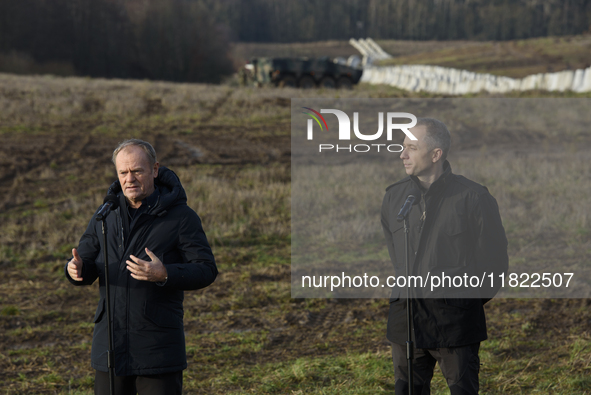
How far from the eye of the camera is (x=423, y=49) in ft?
322

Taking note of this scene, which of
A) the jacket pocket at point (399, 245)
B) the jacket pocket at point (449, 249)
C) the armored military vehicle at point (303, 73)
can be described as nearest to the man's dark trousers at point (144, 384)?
the jacket pocket at point (399, 245)

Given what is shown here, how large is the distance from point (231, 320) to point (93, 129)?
14.1 metres

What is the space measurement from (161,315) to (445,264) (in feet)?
4.29

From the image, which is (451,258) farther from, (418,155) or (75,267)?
(75,267)

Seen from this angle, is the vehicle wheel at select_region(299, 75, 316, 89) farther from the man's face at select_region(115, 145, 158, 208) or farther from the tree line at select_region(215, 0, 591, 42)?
the tree line at select_region(215, 0, 591, 42)

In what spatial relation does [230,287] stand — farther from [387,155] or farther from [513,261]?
[387,155]

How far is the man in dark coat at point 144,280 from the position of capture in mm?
2724

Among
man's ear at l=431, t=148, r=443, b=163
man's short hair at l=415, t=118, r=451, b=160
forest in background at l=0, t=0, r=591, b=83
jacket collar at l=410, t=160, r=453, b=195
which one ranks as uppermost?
forest in background at l=0, t=0, r=591, b=83

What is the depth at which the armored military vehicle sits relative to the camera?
34.8 metres

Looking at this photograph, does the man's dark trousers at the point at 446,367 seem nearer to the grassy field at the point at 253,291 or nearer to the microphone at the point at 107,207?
the microphone at the point at 107,207

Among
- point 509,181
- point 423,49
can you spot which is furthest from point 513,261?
point 423,49

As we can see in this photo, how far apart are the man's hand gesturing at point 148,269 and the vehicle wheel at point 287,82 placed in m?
32.8

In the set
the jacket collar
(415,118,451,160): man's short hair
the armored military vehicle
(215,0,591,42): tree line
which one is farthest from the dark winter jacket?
(215,0,591,42): tree line

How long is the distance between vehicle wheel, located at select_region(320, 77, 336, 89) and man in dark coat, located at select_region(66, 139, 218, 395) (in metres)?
33.6
